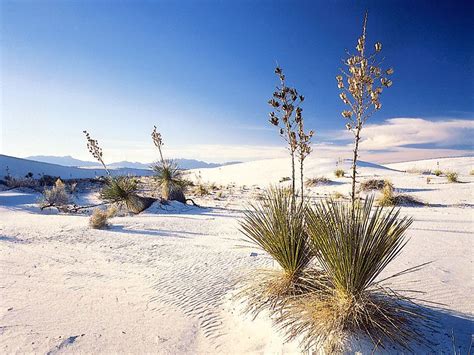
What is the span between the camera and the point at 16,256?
471 centimetres

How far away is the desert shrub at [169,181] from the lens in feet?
36.4

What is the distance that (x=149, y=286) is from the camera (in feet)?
12.3

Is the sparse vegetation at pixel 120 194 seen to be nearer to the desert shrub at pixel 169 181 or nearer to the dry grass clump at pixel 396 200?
the desert shrub at pixel 169 181

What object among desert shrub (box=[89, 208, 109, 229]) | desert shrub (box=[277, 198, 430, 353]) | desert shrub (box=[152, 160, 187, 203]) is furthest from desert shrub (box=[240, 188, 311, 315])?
desert shrub (box=[152, 160, 187, 203])

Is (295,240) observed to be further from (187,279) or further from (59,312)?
(59,312)

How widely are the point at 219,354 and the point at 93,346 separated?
1024 millimetres

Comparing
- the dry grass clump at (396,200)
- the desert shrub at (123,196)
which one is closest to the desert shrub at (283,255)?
the desert shrub at (123,196)

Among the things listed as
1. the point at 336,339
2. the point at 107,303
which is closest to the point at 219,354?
the point at 336,339

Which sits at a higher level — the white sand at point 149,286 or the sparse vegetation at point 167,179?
the sparse vegetation at point 167,179

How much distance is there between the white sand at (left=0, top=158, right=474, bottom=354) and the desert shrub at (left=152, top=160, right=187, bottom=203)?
12.4 feet

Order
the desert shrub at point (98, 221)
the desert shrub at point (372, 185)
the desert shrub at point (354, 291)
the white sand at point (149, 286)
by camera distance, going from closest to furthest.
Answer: the desert shrub at point (354, 291)
the white sand at point (149, 286)
the desert shrub at point (98, 221)
the desert shrub at point (372, 185)

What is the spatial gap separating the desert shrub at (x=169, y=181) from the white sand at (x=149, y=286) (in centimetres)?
378

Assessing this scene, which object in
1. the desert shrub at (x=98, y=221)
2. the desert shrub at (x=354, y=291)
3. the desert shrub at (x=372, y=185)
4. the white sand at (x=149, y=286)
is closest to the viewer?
the desert shrub at (x=354, y=291)

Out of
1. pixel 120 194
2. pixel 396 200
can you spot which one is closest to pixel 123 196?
pixel 120 194
